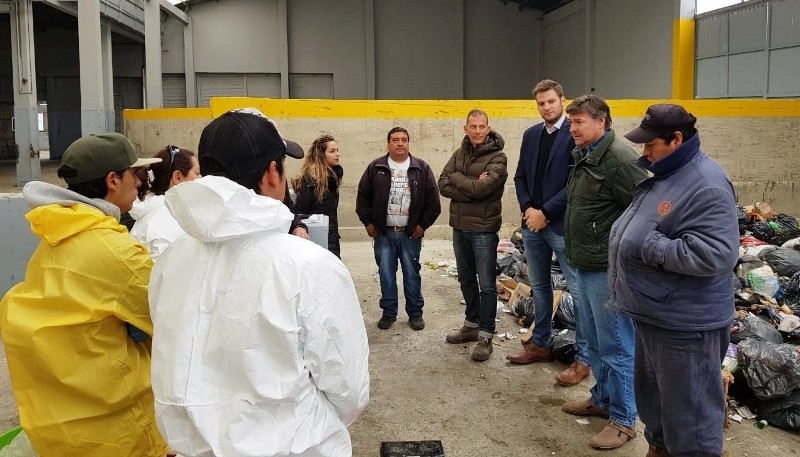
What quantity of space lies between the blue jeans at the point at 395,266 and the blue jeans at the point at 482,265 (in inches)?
21.6

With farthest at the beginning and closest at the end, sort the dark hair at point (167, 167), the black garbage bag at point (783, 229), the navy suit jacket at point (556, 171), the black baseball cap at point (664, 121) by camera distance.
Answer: the black garbage bag at point (783, 229) < the navy suit jacket at point (556, 171) < the dark hair at point (167, 167) < the black baseball cap at point (664, 121)

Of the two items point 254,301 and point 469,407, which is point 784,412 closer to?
point 469,407

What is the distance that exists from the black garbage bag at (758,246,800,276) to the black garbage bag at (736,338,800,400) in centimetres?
277

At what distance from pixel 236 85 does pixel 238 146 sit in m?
20.2

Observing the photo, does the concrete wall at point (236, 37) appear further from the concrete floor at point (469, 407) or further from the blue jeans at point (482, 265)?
the blue jeans at point (482, 265)

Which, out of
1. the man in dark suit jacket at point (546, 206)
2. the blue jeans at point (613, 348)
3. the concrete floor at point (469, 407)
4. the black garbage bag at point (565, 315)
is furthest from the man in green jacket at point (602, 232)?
the black garbage bag at point (565, 315)

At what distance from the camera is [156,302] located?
159cm

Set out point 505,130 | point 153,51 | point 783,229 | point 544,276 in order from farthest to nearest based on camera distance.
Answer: point 153,51, point 505,130, point 783,229, point 544,276

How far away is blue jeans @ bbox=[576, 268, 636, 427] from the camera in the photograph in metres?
3.39

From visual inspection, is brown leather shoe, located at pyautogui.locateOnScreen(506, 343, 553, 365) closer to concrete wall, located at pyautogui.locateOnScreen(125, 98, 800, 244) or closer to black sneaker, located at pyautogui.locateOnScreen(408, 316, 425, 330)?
black sneaker, located at pyautogui.locateOnScreen(408, 316, 425, 330)

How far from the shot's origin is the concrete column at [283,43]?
20.0m

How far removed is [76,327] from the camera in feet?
6.04

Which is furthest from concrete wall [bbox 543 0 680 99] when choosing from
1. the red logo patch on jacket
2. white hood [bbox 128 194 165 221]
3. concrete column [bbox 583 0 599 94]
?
white hood [bbox 128 194 165 221]

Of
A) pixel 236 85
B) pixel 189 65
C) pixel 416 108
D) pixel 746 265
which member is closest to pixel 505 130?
pixel 416 108
